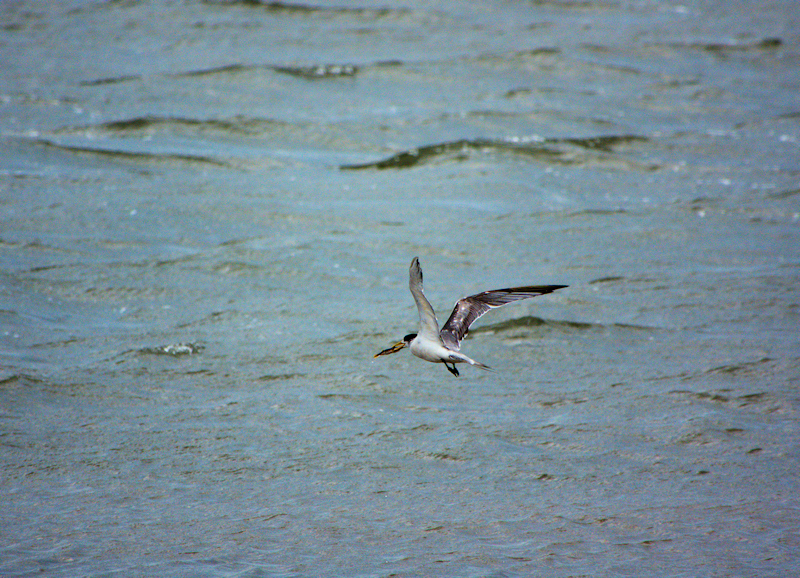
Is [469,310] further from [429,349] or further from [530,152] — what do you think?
[530,152]

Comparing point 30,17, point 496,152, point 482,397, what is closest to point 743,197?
point 496,152

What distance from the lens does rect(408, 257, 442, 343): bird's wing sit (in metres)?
3.58

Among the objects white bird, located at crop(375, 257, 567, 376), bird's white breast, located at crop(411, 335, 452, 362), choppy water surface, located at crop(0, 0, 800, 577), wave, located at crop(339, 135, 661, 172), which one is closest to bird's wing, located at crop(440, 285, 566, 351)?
white bird, located at crop(375, 257, 567, 376)

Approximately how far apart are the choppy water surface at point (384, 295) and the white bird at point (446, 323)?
3.16ft

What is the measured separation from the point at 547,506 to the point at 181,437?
2.01m

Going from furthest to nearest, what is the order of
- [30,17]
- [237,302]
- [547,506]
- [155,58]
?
[30,17] → [155,58] → [237,302] → [547,506]

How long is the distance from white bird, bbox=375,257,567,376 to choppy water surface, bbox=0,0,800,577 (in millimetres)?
964

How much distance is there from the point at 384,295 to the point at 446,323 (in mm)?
3053

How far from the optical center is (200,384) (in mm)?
5840

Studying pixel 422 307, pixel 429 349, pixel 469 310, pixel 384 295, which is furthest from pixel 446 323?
pixel 384 295

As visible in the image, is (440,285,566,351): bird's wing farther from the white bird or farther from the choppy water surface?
the choppy water surface

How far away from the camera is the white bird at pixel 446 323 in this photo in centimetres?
366

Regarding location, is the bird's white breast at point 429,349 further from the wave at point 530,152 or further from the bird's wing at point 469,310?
the wave at point 530,152

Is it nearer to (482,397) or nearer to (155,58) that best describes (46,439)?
(482,397)
